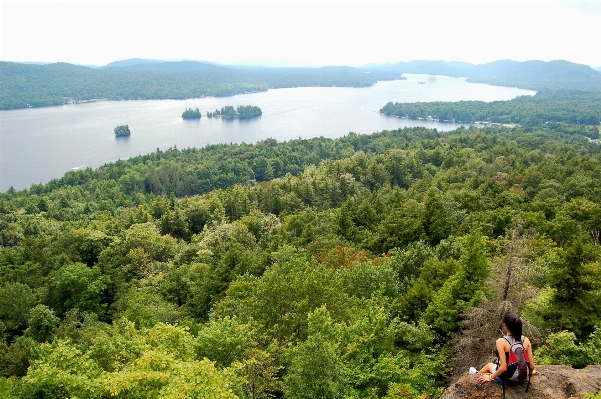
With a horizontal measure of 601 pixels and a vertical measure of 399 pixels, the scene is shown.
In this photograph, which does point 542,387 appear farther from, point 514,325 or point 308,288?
point 308,288

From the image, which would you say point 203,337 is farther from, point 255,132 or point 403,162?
point 255,132

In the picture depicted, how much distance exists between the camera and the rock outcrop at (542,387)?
782cm

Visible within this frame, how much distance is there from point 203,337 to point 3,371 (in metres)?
20.0

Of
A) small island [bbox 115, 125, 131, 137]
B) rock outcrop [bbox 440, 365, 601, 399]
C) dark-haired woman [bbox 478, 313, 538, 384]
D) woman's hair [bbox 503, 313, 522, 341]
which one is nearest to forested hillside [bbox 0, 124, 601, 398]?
rock outcrop [bbox 440, 365, 601, 399]

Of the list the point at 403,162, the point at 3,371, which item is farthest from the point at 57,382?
the point at 403,162

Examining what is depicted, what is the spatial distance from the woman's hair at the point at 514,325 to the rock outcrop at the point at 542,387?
1.33 m

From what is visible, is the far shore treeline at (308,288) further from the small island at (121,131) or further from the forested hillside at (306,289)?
the small island at (121,131)

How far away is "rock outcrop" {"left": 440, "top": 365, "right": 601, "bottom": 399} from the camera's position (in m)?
7.82

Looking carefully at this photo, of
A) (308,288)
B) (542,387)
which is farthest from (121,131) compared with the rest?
(542,387)

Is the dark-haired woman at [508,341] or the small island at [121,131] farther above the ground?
the dark-haired woman at [508,341]

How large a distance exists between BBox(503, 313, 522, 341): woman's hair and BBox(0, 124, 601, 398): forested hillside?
5905 millimetres

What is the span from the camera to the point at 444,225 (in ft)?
115

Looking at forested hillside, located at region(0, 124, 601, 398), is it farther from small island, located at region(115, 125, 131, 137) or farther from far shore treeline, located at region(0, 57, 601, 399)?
small island, located at region(115, 125, 131, 137)

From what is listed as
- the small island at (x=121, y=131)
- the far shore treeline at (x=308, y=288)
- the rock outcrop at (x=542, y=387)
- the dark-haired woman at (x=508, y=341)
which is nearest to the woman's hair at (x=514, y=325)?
the dark-haired woman at (x=508, y=341)
